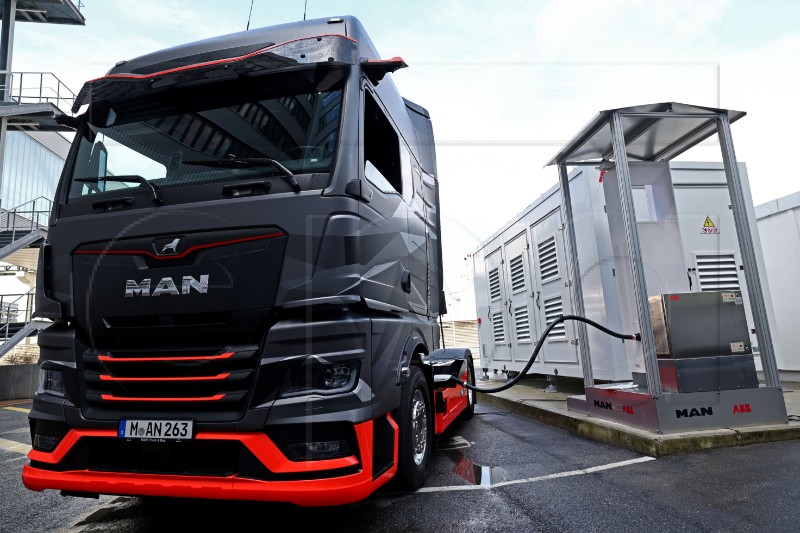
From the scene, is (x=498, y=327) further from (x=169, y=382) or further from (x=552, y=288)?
(x=169, y=382)

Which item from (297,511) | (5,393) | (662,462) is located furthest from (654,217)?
(5,393)

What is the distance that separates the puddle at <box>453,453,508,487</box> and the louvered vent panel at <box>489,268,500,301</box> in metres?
5.12

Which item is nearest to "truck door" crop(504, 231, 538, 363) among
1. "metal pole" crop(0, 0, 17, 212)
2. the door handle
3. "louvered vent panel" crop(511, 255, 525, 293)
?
"louvered vent panel" crop(511, 255, 525, 293)

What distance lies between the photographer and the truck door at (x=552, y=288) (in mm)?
6309

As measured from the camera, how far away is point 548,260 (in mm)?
6777

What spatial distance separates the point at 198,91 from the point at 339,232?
52.1 inches

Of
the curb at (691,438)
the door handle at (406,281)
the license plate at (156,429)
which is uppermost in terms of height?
the door handle at (406,281)

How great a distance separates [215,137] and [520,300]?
6041mm

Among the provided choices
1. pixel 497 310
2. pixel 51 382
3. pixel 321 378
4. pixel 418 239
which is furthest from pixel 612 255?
pixel 51 382

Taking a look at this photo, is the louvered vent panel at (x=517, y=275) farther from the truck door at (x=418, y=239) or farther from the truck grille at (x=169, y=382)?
the truck grille at (x=169, y=382)

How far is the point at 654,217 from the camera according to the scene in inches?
197

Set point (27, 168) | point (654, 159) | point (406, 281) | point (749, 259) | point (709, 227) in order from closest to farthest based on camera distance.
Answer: point (406, 281), point (749, 259), point (654, 159), point (709, 227), point (27, 168)

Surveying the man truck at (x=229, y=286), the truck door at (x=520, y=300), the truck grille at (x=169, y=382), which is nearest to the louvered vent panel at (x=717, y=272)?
the truck door at (x=520, y=300)

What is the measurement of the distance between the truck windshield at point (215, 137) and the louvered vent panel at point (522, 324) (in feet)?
18.7
